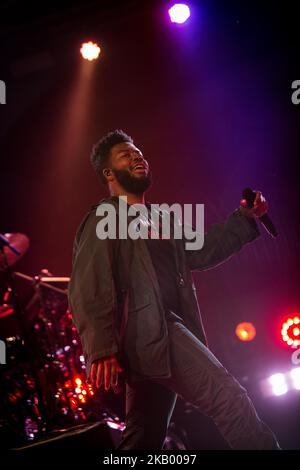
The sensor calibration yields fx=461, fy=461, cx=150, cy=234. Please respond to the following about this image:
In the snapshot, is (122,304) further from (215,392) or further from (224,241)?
(224,241)

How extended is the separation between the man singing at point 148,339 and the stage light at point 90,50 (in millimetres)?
3542

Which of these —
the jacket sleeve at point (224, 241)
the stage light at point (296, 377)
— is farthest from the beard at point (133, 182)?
the stage light at point (296, 377)

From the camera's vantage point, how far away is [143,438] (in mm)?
2314

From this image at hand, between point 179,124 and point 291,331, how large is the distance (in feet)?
9.56

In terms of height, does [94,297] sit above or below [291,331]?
above

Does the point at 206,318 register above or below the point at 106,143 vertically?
below

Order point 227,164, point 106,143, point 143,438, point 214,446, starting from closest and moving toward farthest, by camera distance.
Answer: point 143,438
point 106,143
point 214,446
point 227,164

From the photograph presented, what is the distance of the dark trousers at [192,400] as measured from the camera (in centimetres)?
216

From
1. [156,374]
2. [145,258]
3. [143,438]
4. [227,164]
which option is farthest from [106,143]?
[227,164]

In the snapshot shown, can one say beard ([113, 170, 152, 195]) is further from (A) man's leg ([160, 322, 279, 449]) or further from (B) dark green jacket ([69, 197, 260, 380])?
(A) man's leg ([160, 322, 279, 449])

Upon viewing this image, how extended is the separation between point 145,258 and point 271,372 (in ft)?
9.82

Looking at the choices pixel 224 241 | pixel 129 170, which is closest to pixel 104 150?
pixel 129 170

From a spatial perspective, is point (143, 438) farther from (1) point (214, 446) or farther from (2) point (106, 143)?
(1) point (214, 446)

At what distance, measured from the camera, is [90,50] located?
5707 mm
